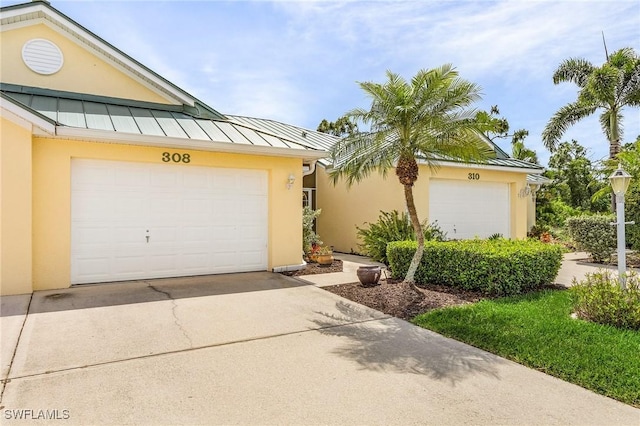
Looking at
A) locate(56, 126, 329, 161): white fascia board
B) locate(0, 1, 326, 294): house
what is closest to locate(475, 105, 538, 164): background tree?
locate(56, 126, 329, 161): white fascia board

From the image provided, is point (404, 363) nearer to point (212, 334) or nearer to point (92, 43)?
point (212, 334)

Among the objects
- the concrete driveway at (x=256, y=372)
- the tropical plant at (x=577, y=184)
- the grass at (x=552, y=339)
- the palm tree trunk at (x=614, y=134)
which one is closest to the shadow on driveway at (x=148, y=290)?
the concrete driveway at (x=256, y=372)

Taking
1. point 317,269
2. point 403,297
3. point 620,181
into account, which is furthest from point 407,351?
point 317,269

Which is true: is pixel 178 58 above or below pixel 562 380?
above

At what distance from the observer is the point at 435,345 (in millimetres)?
5352

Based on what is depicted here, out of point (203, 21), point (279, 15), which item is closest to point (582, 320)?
point (279, 15)

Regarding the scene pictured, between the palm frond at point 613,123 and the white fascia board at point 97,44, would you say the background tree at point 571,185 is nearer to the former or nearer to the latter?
the palm frond at point 613,123

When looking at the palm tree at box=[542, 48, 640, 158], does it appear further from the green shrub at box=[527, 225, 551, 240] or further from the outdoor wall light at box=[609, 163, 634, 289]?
the outdoor wall light at box=[609, 163, 634, 289]

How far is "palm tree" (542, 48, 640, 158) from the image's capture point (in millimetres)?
17656

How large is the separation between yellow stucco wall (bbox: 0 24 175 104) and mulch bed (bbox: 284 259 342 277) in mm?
6125

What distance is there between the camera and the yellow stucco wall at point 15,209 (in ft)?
24.4

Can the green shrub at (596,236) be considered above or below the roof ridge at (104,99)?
below

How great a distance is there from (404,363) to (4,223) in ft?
25.3

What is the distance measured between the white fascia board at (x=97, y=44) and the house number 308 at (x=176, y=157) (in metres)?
2.68
